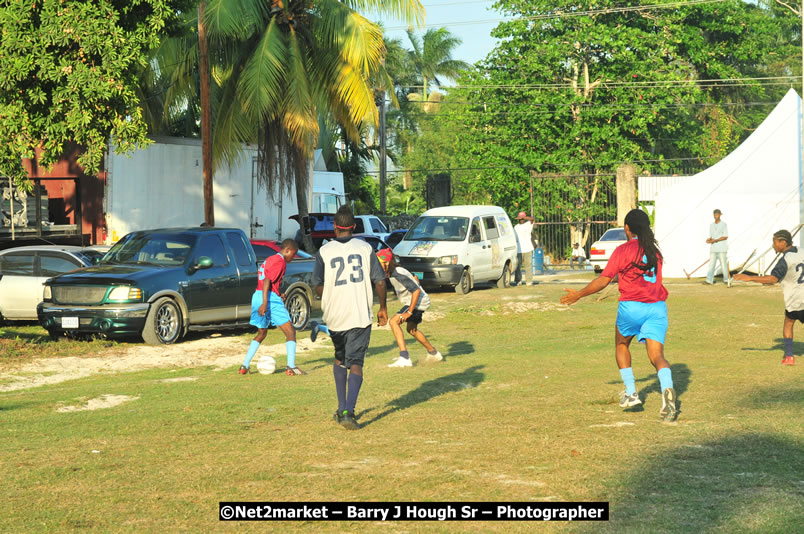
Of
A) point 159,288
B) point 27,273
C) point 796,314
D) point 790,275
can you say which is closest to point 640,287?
point 790,275

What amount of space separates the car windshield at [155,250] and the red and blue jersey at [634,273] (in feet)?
29.3

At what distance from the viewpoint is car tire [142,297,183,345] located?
1470 cm

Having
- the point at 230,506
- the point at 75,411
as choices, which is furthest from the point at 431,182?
the point at 230,506

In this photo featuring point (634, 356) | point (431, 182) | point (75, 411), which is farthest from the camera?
point (431, 182)

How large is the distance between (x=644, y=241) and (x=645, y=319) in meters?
0.70

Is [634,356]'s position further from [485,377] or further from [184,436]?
[184,436]

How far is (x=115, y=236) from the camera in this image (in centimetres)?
2222

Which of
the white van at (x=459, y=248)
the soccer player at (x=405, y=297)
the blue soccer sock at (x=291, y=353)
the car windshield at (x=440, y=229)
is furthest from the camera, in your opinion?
the car windshield at (x=440, y=229)

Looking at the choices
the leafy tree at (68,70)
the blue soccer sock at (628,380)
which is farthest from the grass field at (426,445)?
the leafy tree at (68,70)

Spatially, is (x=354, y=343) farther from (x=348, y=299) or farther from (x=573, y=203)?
(x=573, y=203)

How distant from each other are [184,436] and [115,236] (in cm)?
1509

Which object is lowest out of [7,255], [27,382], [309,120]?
[27,382]

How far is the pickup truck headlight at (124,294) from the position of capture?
1455cm

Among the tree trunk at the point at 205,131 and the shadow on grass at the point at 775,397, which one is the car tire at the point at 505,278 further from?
the shadow on grass at the point at 775,397
